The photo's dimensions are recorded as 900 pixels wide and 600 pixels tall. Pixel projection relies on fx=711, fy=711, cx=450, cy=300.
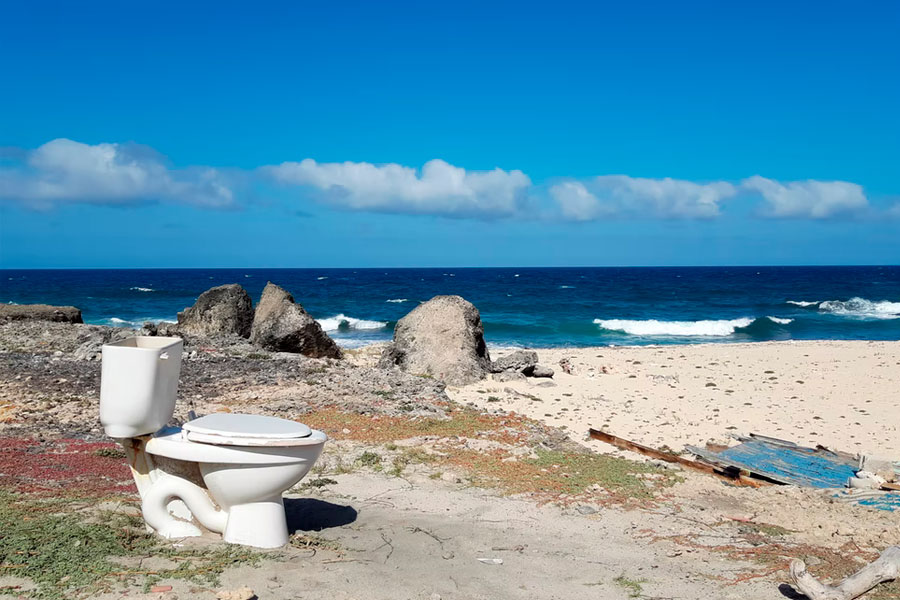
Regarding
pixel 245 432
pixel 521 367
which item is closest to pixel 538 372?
pixel 521 367

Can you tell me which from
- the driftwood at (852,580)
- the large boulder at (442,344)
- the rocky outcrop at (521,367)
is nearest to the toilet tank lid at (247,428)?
the driftwood at (852,580)

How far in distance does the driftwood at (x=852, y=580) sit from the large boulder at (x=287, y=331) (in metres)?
11.8

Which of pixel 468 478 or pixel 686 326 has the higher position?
pixel 468 478

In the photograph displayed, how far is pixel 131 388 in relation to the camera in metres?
4.23

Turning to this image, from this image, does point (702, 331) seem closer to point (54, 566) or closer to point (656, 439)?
point (656, 439)

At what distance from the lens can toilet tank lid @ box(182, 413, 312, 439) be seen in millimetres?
4191

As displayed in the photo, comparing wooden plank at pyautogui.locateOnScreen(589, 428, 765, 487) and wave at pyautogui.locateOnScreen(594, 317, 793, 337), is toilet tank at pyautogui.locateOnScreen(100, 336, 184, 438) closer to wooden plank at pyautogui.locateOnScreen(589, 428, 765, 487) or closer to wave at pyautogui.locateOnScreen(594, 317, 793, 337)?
wooden plank at pyautogui.locateOnScreen(589, 428, 765, 487)

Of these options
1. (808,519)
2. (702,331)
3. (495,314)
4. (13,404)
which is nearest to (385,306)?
(495,314)

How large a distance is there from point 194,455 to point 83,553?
2.57ft

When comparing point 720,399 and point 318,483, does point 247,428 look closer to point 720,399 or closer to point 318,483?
point 318,483

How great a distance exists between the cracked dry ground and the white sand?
1.85m

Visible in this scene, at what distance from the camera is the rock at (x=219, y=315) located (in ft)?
54.3

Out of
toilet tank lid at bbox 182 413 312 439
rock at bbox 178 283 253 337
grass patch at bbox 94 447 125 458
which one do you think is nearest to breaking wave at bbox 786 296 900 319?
rock at bbox 178 283 253 337

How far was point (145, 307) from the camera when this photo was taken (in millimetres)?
41531
